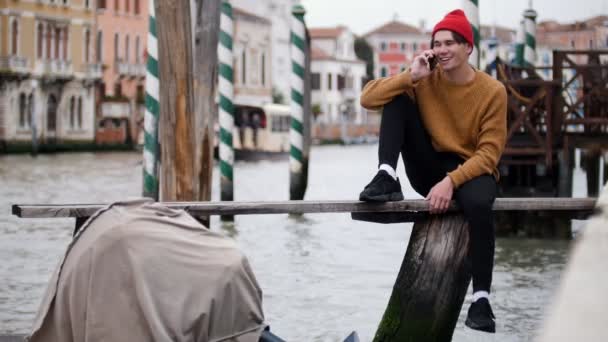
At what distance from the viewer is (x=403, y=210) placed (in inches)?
152

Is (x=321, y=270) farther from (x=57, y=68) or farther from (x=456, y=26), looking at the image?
(x=57, y=68)

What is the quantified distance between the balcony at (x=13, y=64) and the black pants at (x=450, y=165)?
4065cm

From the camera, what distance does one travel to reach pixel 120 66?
52438 millimetres

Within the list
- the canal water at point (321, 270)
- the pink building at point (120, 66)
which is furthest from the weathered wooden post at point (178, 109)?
the pink building at point (120, 66)

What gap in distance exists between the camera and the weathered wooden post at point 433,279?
155 inches

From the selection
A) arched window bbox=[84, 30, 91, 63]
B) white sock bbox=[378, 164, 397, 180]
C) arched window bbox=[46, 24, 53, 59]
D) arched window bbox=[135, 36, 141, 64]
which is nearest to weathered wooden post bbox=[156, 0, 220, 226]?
white sock bbox=[378, 164, 397, 180]

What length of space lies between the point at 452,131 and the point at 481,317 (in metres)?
0.58

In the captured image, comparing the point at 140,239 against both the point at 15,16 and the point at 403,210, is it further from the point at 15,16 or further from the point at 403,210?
the point at 15,16

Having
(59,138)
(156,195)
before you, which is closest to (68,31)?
(59,138)

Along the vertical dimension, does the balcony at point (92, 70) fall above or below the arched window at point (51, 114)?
above

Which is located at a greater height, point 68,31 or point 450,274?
point 68,31

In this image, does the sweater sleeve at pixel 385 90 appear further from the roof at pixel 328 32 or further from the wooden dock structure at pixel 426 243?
the roof at pixel 328 32

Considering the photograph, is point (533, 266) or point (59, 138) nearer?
point (533, 266)

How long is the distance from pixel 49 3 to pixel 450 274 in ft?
148
